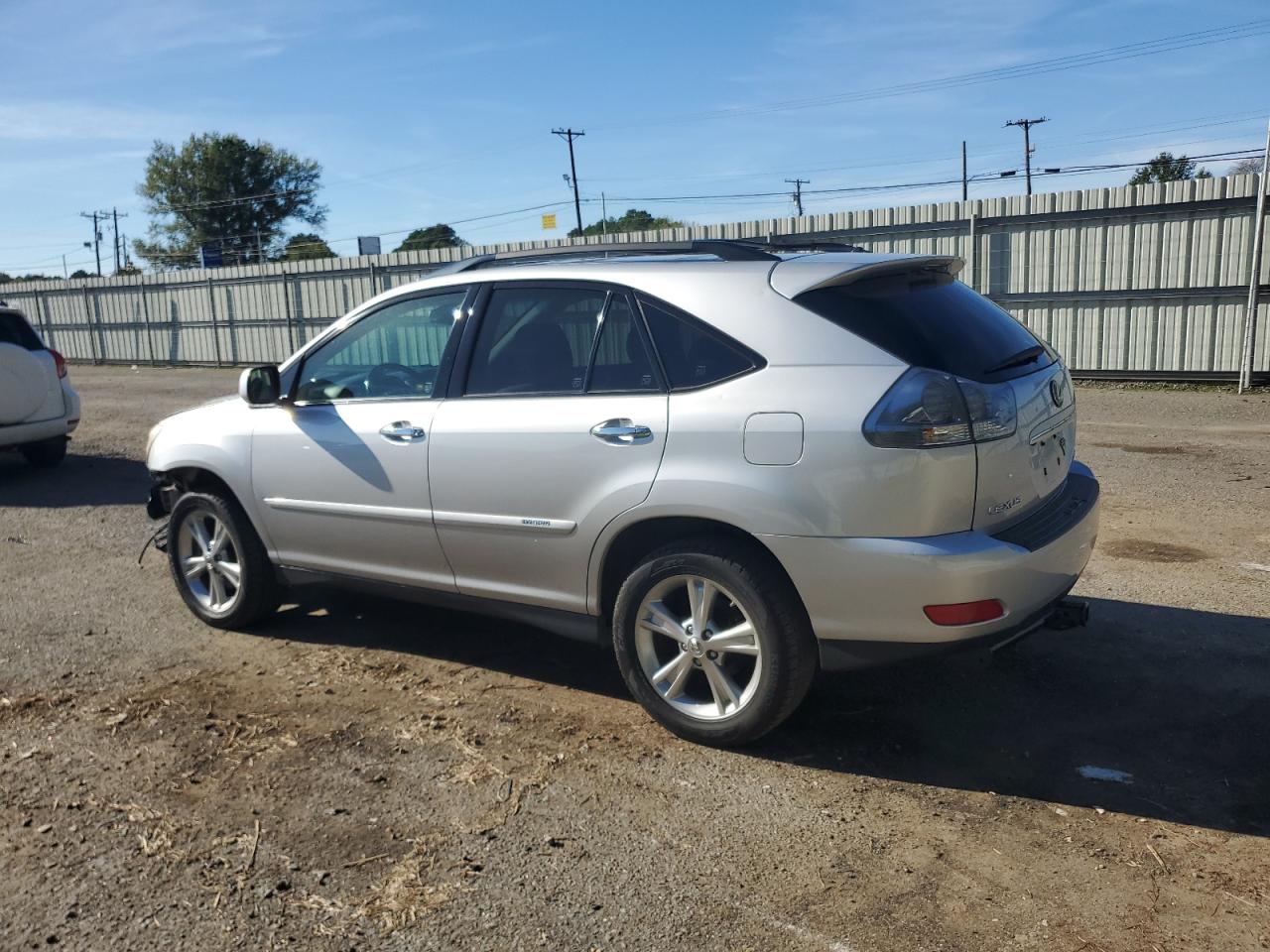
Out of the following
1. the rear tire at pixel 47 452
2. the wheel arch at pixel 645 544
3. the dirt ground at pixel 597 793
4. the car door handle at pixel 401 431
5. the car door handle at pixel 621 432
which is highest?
the car door handle at pixel 621 432

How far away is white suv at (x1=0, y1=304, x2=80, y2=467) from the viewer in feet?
33.2

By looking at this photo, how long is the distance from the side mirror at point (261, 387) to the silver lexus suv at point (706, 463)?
0.02 m

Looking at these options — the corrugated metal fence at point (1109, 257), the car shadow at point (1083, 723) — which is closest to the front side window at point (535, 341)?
the car shadow at point (1083, 723)

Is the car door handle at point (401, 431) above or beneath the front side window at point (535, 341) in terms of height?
beneath

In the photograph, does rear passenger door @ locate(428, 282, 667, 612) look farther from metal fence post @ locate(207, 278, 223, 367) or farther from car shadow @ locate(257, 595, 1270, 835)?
metal fence post @ locate(207, 278, 223, 367)

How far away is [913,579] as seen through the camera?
3.44 metres

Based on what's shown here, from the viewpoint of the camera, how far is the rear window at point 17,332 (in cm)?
1020

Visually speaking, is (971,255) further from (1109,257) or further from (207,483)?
(207,483)

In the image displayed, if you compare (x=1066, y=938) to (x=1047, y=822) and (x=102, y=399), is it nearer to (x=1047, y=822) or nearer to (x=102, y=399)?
(x=1047, y=822)

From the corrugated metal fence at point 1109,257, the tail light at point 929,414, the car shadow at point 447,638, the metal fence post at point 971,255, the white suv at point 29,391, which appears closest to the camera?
the tail light at point 929,414

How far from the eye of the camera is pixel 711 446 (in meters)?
3.73

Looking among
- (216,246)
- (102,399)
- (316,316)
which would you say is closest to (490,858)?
(102,399)

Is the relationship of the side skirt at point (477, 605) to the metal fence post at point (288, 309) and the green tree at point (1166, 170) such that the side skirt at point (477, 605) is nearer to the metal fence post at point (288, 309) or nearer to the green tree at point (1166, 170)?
the metal fence post at point (288, 309)

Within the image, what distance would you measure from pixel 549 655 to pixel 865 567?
202 cm
